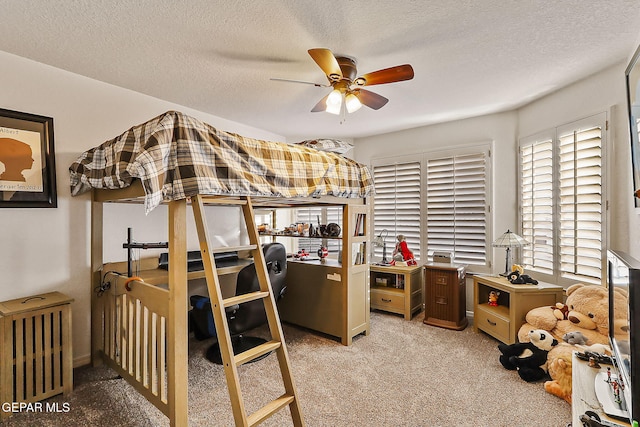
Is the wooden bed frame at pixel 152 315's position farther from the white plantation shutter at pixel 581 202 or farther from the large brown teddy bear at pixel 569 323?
the white plantation shutter at pixel 581 202

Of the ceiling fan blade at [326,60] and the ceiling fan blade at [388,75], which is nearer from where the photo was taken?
the ceiling fan blade at [326,60]

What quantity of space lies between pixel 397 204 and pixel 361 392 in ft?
8.81

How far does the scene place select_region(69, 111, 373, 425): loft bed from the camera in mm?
1652

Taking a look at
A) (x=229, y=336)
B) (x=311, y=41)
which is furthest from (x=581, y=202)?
(x=229, y=336)

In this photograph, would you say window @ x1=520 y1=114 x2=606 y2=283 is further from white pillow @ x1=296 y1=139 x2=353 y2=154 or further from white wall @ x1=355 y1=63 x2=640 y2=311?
white pillow @ x1=296 y1=139 x2=353 y2=154

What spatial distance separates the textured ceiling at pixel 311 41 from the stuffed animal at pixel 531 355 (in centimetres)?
220

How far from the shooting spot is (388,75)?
84.0 inches

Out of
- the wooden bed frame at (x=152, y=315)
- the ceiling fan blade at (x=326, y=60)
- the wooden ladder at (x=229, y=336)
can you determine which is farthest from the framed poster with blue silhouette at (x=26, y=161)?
the ceiling fan blade at (x=326, y=60)

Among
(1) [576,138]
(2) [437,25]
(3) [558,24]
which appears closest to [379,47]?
(2) [437,25]

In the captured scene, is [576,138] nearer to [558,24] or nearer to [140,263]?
[558,24]

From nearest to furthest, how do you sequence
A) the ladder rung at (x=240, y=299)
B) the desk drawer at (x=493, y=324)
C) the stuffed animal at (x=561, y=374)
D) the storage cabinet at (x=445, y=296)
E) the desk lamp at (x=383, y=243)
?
1. the ladder rung at (x=240, y=299)
2. the stuffed animal at (x=561, y=374)
3. the desk drawer at (x=493, y=324)
4. the storage cabinet at (x=445, y=296)
5. the desk lamp at (x=383, y=243)

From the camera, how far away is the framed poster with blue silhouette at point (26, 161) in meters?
2.26

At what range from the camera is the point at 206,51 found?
2.24m

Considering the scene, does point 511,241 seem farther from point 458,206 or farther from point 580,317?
point 580,317
